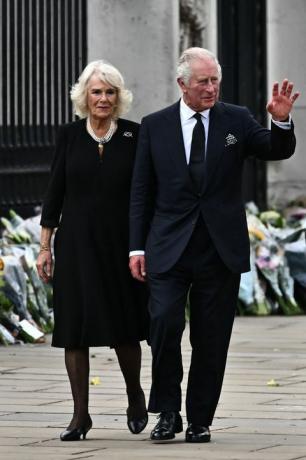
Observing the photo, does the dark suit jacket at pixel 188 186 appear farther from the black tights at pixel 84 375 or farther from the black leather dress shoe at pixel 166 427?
the black leather dress shoe at pixel 166 427

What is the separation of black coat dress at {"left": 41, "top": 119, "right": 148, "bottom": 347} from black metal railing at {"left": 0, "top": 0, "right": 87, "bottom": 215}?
18.0ft

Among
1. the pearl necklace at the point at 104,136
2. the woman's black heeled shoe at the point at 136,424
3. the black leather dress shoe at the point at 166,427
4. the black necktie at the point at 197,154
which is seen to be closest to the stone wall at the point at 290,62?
the pearl necklace at the point at 104,136

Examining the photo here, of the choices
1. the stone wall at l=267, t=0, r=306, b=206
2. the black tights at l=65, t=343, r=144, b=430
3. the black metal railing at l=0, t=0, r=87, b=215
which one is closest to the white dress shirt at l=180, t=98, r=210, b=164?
the black tights at l=65, t=343, r=144, b=430

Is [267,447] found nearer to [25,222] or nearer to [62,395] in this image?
[62,395]

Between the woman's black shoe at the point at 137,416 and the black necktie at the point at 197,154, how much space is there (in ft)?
3.38

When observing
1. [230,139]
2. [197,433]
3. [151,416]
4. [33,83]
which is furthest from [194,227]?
[33,83]

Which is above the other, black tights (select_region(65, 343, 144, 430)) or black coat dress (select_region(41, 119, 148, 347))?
black coat dress (select_region(41, 119, 148, 347))

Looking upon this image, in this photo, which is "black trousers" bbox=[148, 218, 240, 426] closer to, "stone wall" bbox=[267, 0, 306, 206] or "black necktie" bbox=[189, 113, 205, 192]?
"black necktie" bbox=[189, 113, 205, 192]

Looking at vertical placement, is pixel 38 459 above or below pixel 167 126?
below

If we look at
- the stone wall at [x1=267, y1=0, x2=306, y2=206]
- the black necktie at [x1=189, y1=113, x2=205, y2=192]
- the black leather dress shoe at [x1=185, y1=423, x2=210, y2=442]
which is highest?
the black necktie at [x1=189, y1=113, x2=205, y2=192]

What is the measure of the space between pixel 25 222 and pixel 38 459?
6002 millimetres

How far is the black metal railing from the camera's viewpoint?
43.8ft

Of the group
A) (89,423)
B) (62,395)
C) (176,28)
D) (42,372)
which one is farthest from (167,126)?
(176,28)

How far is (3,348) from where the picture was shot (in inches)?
439
